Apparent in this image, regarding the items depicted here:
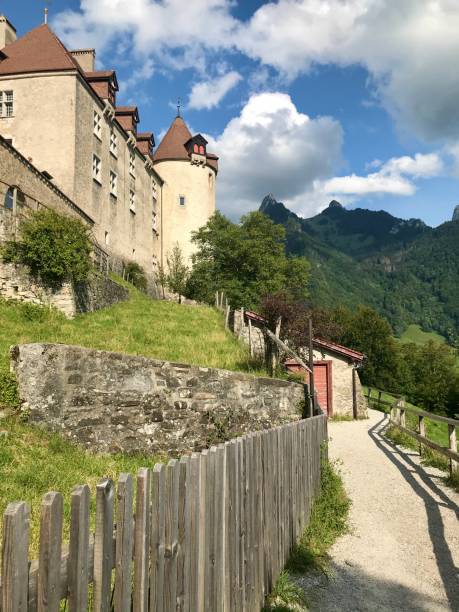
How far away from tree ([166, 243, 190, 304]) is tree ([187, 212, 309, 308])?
169 cm

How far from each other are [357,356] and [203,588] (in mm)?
21598

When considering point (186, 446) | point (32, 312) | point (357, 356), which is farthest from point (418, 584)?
point (357, 356)

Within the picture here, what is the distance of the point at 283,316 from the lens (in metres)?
20.1

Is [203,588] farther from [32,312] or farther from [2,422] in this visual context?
[32,312]

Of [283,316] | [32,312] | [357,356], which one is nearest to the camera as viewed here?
[32,312]

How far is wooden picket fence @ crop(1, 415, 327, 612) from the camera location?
1.89 meters

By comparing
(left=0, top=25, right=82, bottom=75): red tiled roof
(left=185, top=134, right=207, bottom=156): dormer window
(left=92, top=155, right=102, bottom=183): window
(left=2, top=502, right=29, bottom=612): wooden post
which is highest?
(left=185, top=134, right=207, bottom=156): dormer window

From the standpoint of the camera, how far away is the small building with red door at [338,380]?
2328cm

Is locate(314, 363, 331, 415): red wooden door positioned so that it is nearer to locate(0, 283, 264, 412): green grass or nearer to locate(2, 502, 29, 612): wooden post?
locate(0, 283, 264, 412): green grass

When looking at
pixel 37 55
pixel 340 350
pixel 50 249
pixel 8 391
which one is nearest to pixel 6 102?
pixel 37 55

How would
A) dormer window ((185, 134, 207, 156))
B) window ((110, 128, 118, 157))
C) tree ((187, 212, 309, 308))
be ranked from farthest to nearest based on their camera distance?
dormer window ((185, 134, 207, 156)) < tree ((187, 212, 309, 308)) < window ((110, 128, 118, 157))

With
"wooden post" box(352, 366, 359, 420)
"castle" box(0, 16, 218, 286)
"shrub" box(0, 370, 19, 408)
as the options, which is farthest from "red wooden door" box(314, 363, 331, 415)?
"shrub" box(0, 370, 19, 408)

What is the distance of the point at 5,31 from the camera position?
3375 centimetres

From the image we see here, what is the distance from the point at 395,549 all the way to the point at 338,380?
59.1ft
